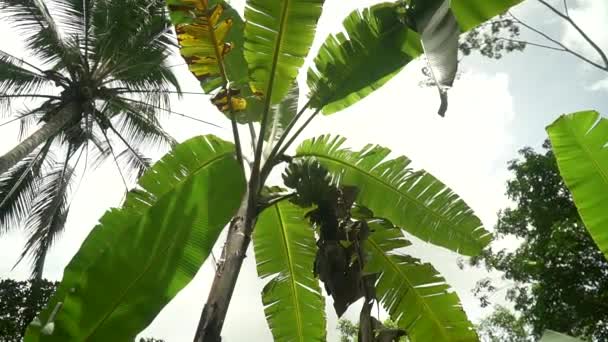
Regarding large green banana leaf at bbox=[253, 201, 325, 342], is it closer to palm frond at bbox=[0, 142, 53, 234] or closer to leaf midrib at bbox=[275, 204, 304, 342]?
leaf midrib at bbox=[275, 204, 304, 342]

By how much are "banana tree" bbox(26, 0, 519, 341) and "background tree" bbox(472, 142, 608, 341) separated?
543 cm

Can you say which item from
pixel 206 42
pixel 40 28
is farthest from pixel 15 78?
pixel 206 42

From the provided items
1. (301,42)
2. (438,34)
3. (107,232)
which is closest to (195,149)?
(107,232)

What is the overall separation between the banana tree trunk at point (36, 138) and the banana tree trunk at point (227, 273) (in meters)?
4.42

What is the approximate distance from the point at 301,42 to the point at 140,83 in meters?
6.24

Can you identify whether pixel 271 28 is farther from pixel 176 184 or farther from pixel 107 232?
pixel 107 232

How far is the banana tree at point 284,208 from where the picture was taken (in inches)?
90.3

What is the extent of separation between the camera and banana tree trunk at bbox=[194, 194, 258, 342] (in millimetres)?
2293

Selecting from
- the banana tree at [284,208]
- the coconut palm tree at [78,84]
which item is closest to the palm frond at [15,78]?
the coconut palm tree at [78,84]

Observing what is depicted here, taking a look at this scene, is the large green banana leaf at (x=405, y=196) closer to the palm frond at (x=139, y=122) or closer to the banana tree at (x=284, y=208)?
the banana tree at (x=284, y=208)

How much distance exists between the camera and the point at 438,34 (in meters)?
1.96

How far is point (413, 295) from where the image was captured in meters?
3.38

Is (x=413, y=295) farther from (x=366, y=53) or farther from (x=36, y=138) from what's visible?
(x=36, y=138)

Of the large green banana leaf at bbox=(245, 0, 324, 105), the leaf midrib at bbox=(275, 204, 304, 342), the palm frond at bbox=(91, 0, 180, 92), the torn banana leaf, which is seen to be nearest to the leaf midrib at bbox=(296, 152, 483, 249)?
the leaf midrib at bbox=(275, 204, 304, 342)
